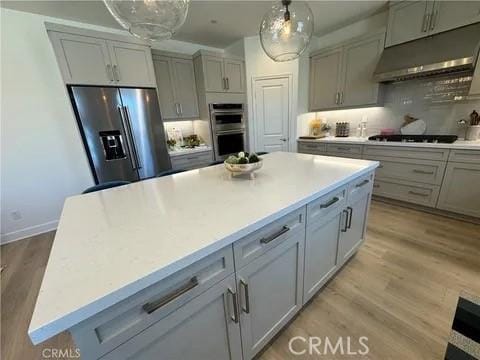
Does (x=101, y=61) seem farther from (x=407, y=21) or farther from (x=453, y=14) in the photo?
(x=453, y=14)

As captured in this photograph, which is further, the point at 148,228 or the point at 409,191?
the point at 409,191

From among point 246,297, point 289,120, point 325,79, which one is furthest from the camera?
point 289,120

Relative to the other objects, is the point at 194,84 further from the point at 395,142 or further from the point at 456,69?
the point at 456,69

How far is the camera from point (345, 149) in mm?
3248

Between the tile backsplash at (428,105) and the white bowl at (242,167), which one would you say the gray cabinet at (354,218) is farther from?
the tile backsplash at (428,105)

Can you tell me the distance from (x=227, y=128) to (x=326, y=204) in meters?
2.72

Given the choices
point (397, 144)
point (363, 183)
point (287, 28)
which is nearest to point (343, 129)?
point (397, 144)

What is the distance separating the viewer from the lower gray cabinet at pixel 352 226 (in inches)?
61.1

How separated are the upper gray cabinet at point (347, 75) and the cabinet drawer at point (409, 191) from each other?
4.07 feet

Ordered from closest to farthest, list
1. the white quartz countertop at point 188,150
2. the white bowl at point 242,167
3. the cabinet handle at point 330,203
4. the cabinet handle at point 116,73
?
the cabinet handle at point 330,203 < the white bowl at point 242,167 < the cabinet handle at point 116,73 < the white quartz countertop at point 188,150

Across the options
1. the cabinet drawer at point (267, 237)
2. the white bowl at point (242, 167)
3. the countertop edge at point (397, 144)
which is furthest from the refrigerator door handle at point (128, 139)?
the countertop edge at point (397, 144)

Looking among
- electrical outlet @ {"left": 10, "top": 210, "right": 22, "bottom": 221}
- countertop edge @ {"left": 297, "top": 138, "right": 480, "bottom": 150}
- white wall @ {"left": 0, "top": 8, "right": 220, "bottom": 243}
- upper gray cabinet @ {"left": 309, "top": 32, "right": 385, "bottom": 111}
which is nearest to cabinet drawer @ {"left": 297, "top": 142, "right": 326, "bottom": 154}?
countertop edge @ {"left": 297, "top": 138, "right": 480, "bottom": 150}

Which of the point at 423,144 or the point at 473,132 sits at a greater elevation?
the point at 473,132

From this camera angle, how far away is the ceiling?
7.89 feet
